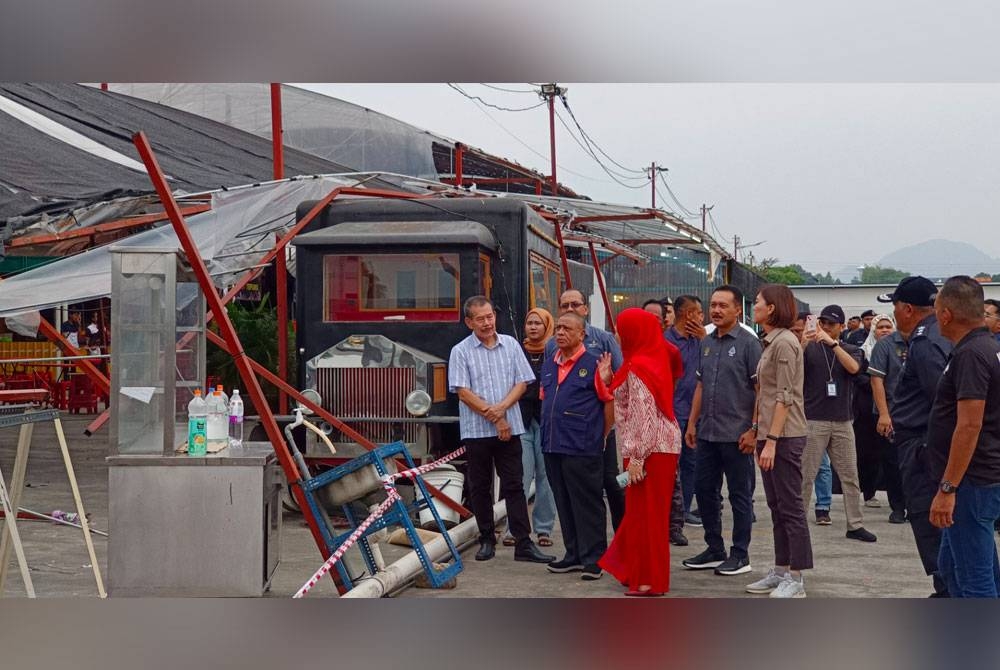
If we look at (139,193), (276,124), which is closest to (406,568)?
(139,193)

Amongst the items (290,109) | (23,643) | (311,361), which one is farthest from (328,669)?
(290,109)

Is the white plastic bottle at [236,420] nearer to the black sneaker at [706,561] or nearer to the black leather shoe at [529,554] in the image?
the black leather shoe at [529,554]

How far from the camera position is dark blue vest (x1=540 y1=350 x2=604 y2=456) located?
7520 millimetres

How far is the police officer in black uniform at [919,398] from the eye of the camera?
622 centimetres

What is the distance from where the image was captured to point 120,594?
628cm

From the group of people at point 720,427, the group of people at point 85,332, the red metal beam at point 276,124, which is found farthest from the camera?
the group of people at point 85,332

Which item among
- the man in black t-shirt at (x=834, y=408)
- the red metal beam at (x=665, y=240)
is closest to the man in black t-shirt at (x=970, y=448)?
the man in black t-shirt at (x=834, y=408)

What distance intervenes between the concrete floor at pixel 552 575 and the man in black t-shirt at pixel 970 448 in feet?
5.52

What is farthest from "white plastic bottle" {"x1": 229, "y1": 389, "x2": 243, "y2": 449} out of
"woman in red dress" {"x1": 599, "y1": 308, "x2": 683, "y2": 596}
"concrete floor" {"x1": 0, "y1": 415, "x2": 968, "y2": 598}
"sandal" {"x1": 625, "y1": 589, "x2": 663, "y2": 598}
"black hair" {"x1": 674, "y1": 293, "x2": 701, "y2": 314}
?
"black hair" {"x1": 674, "y1": 293, "x2": 701, "y2": 314}

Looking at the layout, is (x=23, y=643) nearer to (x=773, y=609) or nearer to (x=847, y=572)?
(x=773, y=609)

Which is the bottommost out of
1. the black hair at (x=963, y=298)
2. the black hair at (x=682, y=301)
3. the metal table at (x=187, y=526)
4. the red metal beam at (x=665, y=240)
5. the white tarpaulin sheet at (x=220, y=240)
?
the metal table at (x=187, y=526)

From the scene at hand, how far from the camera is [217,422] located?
21.7ft

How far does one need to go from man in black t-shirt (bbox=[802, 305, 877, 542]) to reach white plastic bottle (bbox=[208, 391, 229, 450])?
4.51 meters
